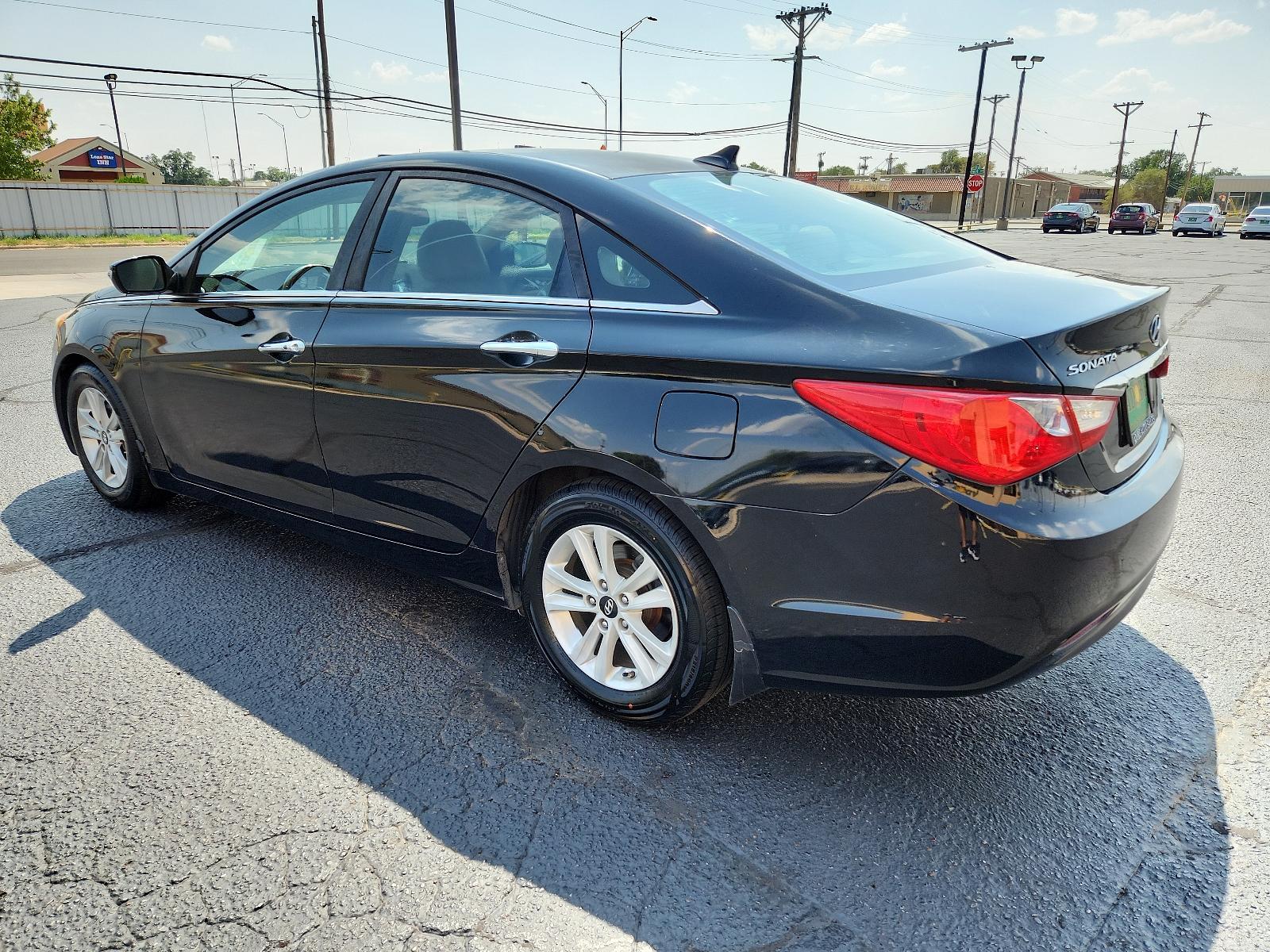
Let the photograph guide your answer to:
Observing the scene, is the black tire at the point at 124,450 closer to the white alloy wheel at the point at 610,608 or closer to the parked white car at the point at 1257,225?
the white alloy wheel at the point at 610,608

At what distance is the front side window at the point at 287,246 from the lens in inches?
129

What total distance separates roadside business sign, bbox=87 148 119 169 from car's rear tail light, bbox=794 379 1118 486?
89.8 metres

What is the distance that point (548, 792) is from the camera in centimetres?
238

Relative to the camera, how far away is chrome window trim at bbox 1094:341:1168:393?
6.89ft

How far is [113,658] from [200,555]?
0.94 metres

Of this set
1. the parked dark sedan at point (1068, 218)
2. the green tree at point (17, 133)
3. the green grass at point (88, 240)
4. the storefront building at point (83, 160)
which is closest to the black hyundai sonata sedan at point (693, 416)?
the green grass at point (88, 240)

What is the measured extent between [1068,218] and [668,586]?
50.1 meters

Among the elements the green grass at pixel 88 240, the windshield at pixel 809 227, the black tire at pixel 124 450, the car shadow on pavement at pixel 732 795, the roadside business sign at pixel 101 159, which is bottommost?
the green grass at pixel 88 240

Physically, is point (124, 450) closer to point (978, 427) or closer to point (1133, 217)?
point (978, 427)

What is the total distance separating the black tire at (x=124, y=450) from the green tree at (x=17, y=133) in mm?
55407

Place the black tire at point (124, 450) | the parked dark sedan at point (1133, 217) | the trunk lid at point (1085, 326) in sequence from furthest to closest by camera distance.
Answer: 1. the parked dark sedan at point (1133, 217)
2. the black tire at point (124, 450)
3. the trunk lid at point (1085, 326)

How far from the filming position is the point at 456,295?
284 cm

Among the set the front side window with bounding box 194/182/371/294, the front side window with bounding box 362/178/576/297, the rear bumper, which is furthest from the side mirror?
the rear bumper

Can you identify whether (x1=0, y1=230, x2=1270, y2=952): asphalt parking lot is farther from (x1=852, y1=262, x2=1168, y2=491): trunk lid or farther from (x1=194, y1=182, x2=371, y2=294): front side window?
(x1=194, y1=182, x2=371, y2=294): front side window
